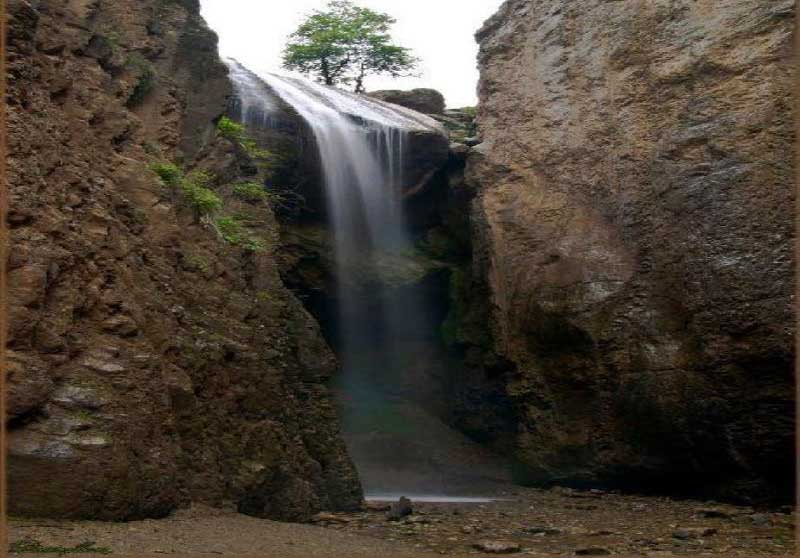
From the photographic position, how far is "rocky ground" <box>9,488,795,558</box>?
5520 mm

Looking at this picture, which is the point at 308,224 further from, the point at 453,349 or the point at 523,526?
the point at 523,526

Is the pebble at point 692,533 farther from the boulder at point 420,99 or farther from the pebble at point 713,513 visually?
the boulder at point 420,99

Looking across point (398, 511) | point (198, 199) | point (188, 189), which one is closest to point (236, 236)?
point (198, 199)

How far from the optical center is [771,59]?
1178 cm

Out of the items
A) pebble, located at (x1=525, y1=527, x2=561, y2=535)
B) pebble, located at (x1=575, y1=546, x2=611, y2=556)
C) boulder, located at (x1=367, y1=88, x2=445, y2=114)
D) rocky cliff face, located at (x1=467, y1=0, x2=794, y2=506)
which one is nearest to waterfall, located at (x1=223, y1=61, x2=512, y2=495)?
rocky cliff face, located at (x1=467, y1=0, x2=794, y2=506)

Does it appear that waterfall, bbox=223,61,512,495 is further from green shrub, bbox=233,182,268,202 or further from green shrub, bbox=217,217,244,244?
green shrub, bbox=217,217,244,244

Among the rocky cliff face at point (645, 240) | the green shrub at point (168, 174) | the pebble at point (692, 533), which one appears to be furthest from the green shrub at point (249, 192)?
the pebble at point (692, 533)

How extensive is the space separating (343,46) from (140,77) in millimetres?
19990

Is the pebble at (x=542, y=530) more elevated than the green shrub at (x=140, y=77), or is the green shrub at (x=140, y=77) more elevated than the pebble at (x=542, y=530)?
the green shrub at (x=140, y=77)

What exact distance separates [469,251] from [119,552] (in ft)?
39.9

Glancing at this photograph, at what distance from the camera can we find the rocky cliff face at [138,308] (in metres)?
5.78

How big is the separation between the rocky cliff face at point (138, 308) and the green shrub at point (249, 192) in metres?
0.12

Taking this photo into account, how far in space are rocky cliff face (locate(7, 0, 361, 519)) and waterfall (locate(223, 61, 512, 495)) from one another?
4661 mm

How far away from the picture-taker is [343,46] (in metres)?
28.3
